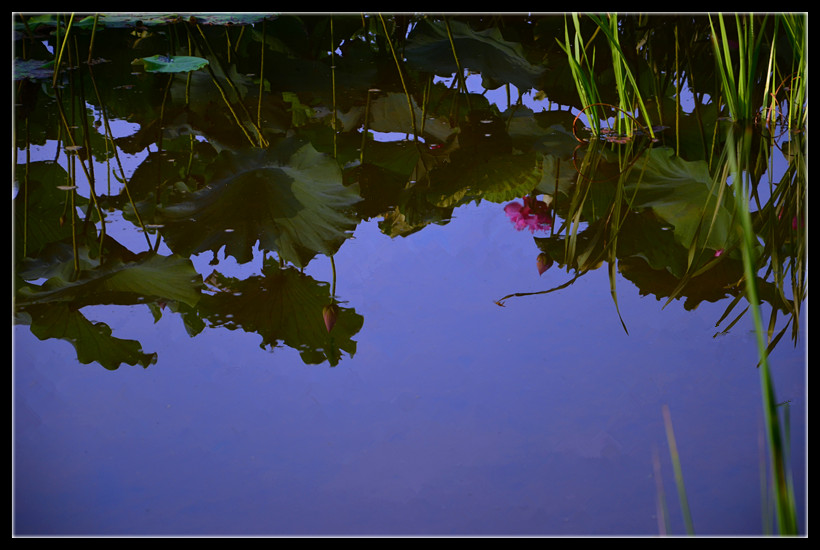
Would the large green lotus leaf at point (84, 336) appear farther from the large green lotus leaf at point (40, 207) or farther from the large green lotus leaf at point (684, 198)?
the large green lotus leaf at point (684, 198)

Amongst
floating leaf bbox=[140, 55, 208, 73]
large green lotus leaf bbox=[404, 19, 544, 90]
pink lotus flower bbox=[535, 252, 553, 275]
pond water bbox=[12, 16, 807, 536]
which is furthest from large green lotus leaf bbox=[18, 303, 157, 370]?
large green lotus leaf bbox=[404, 19, 544, 90]

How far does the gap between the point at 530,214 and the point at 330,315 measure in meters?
0.49

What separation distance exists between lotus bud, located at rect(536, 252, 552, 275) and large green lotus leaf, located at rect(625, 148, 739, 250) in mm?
248

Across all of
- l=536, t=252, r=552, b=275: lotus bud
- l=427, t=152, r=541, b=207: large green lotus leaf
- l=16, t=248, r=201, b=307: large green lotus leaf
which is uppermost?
l=427, t=152, r=541, b=207: large green lotus leaf

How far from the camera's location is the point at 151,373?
1031 mm

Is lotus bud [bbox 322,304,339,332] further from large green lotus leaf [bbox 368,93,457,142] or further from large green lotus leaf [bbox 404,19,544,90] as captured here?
large green lotus leaf [bbox 404,19,544,90]

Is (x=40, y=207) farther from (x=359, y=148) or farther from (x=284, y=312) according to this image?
(x=359, y=148)

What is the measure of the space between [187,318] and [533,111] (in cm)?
119

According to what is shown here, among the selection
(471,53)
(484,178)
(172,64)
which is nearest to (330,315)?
(484,178)

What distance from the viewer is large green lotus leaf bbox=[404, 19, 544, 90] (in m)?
2.20

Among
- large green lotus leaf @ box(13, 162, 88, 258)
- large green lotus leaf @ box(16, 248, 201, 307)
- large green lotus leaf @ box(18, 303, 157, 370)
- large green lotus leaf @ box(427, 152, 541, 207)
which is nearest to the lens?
large green lotus leaf @ box(18, 303, 157, 370)

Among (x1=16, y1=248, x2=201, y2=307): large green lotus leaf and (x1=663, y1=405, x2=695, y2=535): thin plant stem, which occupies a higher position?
(x1=16, y1=248, x2=201, y2=307): large green lotus leaf

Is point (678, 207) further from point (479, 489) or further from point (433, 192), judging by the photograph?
point (479, 489)

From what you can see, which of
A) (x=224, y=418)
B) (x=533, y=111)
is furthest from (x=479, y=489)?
(x=533, y=111)
